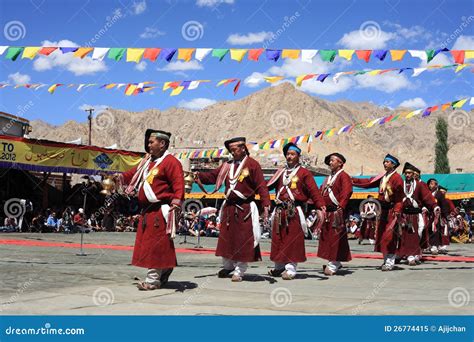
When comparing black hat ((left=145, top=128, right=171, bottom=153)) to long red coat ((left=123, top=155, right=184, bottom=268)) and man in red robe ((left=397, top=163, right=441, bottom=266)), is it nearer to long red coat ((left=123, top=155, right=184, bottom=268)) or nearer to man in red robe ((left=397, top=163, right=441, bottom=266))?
long red coat ((left=123, top=155, right=184, bottom=268))

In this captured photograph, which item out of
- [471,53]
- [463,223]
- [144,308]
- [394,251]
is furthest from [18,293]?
[463,223]

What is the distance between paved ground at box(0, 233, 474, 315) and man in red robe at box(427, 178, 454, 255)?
17.6 feet

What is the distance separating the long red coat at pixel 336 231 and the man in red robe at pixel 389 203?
63 centimetres

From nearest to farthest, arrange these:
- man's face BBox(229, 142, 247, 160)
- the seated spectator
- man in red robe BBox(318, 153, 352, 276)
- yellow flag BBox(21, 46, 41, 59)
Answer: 1. man's face BBox(229, 142, 247, 160)
2. man in red robe BBox(318, 153, 352, 276)
3. yellow flag BBox(21, 46, 41, 59)
4. the seated spectator
